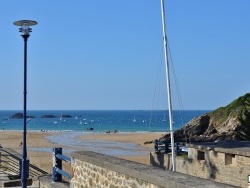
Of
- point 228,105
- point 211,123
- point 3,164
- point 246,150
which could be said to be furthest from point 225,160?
point 211,123

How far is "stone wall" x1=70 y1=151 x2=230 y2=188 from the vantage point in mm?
6325

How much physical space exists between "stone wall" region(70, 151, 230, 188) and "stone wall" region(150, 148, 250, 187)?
261 inches

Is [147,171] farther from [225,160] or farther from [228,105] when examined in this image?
[228,105]

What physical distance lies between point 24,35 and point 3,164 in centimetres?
804

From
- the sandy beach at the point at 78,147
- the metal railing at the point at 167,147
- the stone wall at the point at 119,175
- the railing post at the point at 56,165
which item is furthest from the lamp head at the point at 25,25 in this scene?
the sandy beach at the point at 78,147

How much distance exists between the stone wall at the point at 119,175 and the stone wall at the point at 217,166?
6.63m

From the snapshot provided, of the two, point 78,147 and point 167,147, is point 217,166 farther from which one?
point 78,147

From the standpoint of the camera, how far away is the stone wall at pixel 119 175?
20.8ft

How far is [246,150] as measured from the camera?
49.8ft

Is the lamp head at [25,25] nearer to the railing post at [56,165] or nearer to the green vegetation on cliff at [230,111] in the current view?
the railing post at [56,165]

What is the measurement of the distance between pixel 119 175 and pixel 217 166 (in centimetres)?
917

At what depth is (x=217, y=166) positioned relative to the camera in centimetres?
1645

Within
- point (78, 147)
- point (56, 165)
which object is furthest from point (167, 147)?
point (78, 147)

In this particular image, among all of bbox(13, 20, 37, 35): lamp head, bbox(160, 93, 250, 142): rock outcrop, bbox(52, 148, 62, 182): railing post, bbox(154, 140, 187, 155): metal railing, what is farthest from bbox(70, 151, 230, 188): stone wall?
bbox(160, 93, 250, 142): rock outcrop
